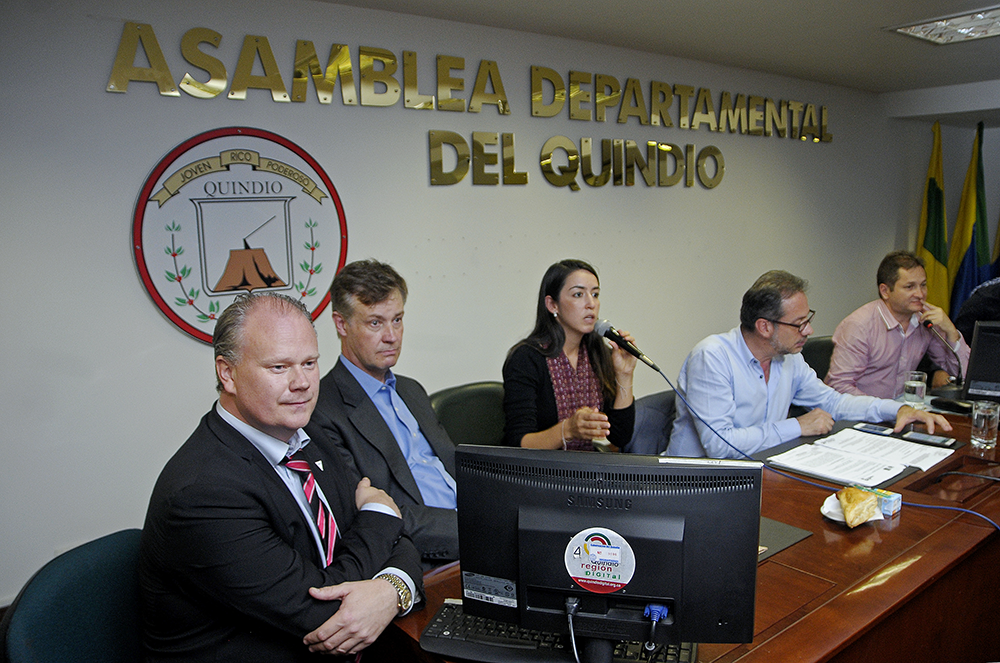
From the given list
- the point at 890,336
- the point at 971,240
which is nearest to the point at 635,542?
the point at 890,336

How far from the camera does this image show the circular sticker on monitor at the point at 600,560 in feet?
4.09

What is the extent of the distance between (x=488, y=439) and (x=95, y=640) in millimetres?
1748

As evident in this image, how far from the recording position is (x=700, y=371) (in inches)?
103

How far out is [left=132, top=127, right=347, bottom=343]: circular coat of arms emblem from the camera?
294 cm

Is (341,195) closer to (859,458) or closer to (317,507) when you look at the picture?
(317,507)

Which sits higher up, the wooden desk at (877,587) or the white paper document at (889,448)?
the white paper document at (889,448)

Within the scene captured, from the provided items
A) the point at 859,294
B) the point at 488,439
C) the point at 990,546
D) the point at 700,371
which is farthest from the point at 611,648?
the point at 859,294

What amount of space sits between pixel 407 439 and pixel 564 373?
888 mm

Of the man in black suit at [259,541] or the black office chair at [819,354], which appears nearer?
the man in black suit at [259,541]

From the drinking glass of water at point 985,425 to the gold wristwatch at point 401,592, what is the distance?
2.07m

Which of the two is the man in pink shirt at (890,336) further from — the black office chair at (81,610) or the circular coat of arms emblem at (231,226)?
the black office chair at (81,610)

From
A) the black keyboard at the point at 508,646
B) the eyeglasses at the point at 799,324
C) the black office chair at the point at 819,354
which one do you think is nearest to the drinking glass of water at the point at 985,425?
the eyeglasses at the point at 799,324

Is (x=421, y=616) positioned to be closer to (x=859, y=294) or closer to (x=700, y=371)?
(x=700, y=371)

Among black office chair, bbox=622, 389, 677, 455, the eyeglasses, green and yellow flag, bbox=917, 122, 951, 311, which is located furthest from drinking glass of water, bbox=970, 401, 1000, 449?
green and yellow flag, bbox=917, 122, 951, 311
